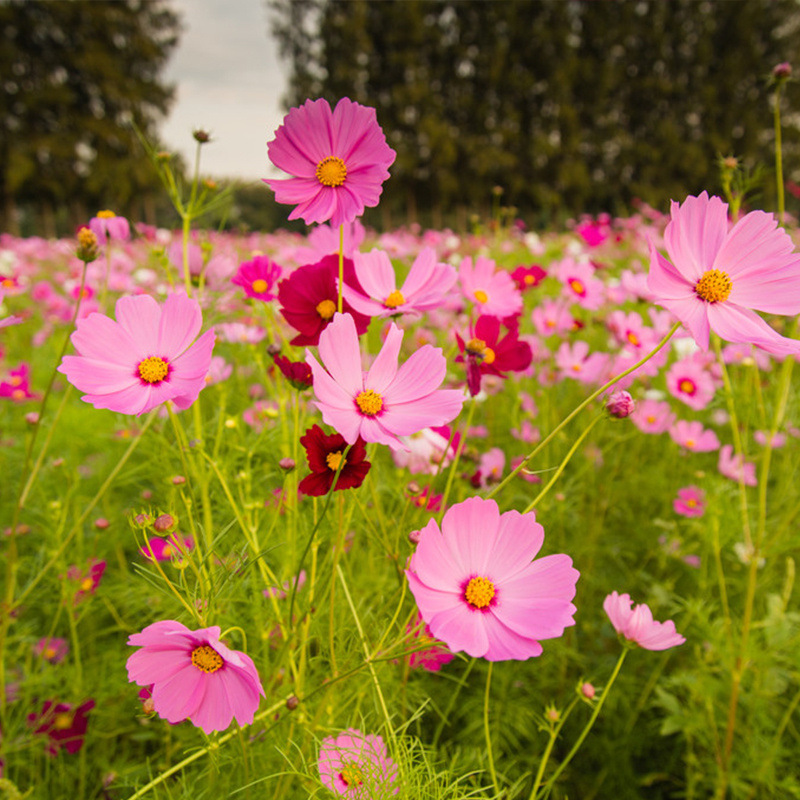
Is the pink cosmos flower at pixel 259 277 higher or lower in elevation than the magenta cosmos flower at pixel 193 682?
higher

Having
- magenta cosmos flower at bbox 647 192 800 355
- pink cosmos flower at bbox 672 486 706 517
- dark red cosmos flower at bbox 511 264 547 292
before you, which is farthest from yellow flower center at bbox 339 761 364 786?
pink cosmos flower at bbox 672 486 706 517

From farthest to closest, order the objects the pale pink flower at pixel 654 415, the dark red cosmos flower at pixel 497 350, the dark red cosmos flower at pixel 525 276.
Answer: the pale pink flower at pixel 654 415 < the dark red cosmos flower at pixel 525 276 < the dark red cosmos flower at pixel 497 350

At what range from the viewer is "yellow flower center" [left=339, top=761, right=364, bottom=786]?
1.56 ft

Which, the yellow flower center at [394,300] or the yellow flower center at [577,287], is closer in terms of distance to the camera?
the yellow flower center at [394,300]

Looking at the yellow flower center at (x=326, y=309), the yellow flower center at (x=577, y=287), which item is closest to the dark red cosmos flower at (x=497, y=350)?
the yellow flower center at (x=326, y=309)

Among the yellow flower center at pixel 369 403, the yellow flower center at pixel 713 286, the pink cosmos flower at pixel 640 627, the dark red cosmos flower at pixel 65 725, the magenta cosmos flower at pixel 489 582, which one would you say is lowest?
the dark red cosmos flower at pixel 65 725

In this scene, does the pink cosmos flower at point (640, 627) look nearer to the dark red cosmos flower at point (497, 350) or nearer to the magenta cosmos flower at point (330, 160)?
the dark red cosmos flower at point (497, 350)

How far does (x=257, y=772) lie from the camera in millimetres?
602

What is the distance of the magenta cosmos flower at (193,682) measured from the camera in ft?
1.36

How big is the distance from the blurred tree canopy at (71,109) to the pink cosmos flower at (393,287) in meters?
13.7

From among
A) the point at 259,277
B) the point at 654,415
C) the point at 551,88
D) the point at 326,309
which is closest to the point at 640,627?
the point at 326,309

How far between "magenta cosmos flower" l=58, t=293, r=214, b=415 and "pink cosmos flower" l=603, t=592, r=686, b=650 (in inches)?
17.3

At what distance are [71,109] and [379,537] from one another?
1674 centimetres

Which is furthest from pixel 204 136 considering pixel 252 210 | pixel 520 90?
pixel 252 210
